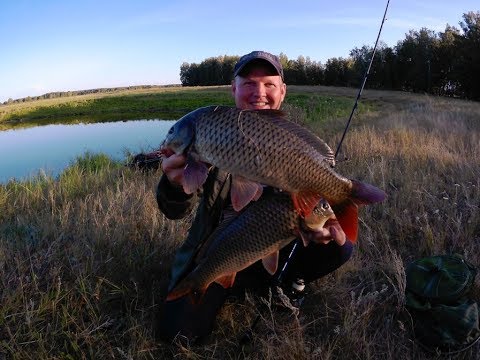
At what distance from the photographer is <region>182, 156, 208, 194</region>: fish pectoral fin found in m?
2.09

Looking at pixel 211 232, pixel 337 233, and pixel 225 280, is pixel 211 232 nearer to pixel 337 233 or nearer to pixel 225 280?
pixel 225 280

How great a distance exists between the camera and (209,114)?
6.71ft

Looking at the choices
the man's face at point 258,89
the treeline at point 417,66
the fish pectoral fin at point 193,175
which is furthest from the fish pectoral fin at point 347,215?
the treeline at point 417,66

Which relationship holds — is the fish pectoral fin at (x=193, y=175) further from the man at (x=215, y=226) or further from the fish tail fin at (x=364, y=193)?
the fish tail fin at (x=364, y=193)

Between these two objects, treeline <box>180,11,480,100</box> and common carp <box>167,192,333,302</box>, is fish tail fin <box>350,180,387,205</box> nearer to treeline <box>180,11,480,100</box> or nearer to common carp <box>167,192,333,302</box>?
common carp <box>167,192,333,302</box>

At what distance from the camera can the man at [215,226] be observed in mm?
2887

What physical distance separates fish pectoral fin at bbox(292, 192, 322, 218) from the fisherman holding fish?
0.40 metres

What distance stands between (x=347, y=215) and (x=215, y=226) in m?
1.13

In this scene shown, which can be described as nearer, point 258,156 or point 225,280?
point 258,156

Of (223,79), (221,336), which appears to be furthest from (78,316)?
(223,79)

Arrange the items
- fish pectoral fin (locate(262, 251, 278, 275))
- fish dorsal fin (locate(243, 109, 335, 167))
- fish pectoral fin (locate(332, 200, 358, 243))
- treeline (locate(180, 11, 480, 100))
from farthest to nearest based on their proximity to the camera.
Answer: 1. treeline (locate(180, 11, 480, 100))
2. fish pectoral fin (locate(262, 251, 278, 275))
3. fish pectoral fin (locate(332, 200, 358, 243))
4. fish dorsal fin (locate(243, 109, 335, 167))

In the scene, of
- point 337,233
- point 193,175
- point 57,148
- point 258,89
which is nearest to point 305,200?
point 337,233

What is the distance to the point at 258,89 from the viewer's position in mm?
3121

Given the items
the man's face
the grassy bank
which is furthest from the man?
the grassy bank
